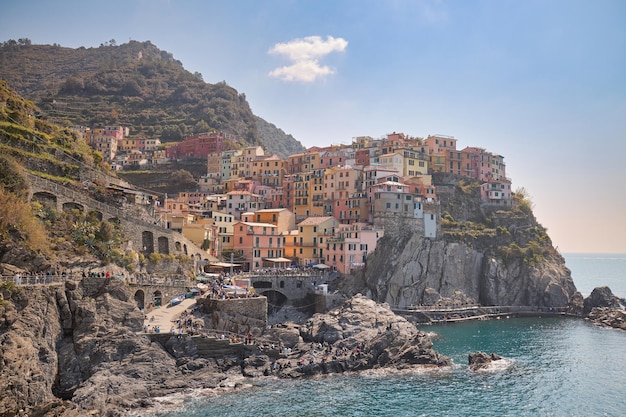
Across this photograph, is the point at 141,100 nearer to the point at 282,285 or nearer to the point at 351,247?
the point at 351,247

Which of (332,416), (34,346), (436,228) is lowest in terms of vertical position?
(332,416)

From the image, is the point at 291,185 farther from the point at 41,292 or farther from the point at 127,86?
the point at 127,86

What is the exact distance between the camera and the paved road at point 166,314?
145 ft

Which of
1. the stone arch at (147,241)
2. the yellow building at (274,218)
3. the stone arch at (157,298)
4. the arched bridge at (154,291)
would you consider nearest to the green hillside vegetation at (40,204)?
the arched bridge at (154,291)

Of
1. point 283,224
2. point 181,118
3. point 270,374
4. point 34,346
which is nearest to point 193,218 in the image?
point 283,224

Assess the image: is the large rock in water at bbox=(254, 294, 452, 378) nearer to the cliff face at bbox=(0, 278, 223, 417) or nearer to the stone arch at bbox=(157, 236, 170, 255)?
the cliff face at bbox=(0, 278, 223, 417)

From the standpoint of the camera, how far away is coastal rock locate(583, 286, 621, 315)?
7831 centimetres

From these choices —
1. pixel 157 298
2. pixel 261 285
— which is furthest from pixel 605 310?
pixel 157 298

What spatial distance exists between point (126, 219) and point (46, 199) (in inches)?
322

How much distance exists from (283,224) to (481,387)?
4532cm

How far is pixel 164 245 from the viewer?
191ft

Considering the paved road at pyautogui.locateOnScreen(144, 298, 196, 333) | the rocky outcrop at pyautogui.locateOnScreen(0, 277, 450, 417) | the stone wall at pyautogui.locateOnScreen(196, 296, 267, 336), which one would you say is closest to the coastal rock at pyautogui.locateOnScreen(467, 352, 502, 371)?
the rocky outcrop at pyautogui.locateOnScreen(0, 277, 450, 417)

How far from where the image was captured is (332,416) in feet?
116

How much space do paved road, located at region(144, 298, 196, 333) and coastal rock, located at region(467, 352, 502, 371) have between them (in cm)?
2619
